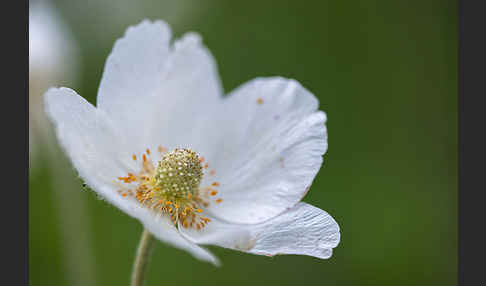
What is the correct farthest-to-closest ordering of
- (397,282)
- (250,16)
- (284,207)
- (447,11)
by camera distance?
(250,16)
(447,11)
(397,282)
(284,207)

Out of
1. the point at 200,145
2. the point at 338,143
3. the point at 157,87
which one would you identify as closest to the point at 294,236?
the point at 200,145

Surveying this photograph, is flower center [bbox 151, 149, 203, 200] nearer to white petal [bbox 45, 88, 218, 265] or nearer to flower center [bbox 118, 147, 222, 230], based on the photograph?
flower center [bbox 118, 147, 222, 230]

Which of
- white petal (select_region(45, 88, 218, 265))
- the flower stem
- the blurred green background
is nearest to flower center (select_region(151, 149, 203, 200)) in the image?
white petal (select_region(45, 88, 218, 265))

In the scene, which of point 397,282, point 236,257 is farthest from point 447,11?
point 236,257

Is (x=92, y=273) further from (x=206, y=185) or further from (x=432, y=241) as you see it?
(x=432, y=241)

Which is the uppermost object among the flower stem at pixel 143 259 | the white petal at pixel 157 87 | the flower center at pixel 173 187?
the white petal at pixel 157 87

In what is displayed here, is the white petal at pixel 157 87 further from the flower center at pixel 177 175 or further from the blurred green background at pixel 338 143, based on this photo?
the blurred green background at pixel 338 143

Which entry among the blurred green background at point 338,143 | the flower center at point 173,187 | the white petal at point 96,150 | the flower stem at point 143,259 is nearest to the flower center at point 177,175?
the flower center at point 173,187
